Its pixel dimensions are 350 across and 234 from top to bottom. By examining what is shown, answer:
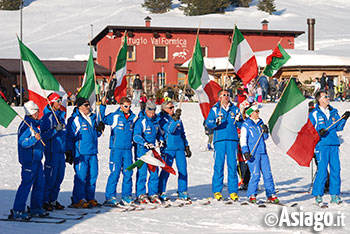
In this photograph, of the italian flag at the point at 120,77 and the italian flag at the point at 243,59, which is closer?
the italian flag at the point at 120,77

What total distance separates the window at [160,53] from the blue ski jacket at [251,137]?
37.7 meters

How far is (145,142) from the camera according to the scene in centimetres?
1042

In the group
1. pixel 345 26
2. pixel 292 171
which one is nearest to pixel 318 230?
pixel 292 171

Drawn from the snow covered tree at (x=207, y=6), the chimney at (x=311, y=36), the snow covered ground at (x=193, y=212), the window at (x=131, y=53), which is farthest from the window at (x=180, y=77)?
the snow covered tree at (x=207, y=6)

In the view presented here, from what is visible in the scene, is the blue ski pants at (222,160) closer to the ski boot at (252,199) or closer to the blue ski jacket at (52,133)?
the ski boot at (252,199)

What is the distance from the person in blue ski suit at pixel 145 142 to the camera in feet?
34.4

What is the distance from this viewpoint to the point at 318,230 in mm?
7895

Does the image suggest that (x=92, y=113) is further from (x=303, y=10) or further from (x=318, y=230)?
(x=303, y=10)

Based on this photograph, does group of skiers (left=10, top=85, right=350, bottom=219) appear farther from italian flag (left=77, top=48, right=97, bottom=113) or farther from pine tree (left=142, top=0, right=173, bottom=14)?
pine tree (left=142, top=0, right=173, bottom=14)

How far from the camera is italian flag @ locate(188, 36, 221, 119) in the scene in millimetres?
11375

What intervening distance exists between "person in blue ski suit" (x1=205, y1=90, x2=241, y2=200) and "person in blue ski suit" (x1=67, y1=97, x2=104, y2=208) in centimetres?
201

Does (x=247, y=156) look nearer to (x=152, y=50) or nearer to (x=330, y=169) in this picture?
Answer: (x=330, y=169)

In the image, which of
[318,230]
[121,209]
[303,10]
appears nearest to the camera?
[318,230]

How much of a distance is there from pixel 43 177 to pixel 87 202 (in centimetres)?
120
